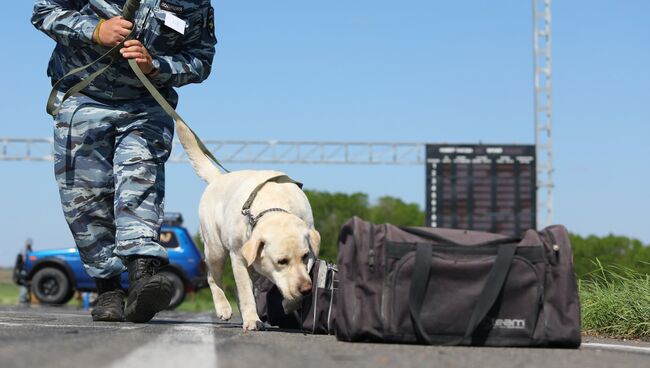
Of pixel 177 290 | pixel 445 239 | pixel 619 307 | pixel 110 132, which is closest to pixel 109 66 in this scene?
pixel 110 132

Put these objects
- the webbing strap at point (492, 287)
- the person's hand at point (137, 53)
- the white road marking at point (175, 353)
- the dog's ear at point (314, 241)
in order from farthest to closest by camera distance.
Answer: the person's hand at point (137, 53) → the dog's ear at point (314, 241) → the webbing strap at point (492, 287) → the white road marking at point (175, 353)

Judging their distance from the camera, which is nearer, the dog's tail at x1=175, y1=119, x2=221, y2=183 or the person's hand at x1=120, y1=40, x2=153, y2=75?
the person's hand at x1=120, y1=40, x2=153, y2=75

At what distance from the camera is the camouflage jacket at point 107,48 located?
20.7 feet

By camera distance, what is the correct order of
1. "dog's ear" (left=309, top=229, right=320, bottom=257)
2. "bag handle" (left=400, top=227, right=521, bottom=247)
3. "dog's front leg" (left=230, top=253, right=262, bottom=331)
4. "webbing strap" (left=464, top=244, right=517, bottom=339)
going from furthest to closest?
"dog's front leg" (left=230, top=253, right=262, bottom=331) < "dog's ear" (left=309, top=229, right=320, bottom=257) < "bag handle" (left=400, top=227, right=521, bottom=247) < "webbing strap" (left=464, top=244, right=517, bottom=339)

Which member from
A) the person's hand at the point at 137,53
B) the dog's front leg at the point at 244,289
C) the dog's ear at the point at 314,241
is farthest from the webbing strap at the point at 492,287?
the person's hand at the point at 137,53

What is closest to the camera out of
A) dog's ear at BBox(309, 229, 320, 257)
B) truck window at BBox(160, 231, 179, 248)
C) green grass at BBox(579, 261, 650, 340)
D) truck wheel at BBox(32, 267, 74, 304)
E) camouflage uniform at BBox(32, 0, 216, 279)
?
dog's ear at BBox(309, 229, 320, 257)

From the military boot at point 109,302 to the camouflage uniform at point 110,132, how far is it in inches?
3.0

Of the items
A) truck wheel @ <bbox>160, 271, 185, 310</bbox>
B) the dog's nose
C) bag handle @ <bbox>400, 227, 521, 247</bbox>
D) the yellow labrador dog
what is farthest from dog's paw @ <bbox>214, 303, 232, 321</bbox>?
truck wheel @ <bbox>160, 271, 185, 310</bbox>

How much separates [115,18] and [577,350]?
343cm

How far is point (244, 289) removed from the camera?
603 centimetres

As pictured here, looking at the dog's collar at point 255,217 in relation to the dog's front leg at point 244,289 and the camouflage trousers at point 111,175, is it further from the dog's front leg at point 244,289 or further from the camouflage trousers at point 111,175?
the camouflage trousers at point 111,175

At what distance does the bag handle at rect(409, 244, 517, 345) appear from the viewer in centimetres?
452

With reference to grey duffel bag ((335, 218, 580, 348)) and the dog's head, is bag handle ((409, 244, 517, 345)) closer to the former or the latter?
grey duffel bag ((335, 218, 580, 348))

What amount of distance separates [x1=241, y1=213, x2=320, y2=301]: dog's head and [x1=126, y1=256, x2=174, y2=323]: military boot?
21.0 inches
